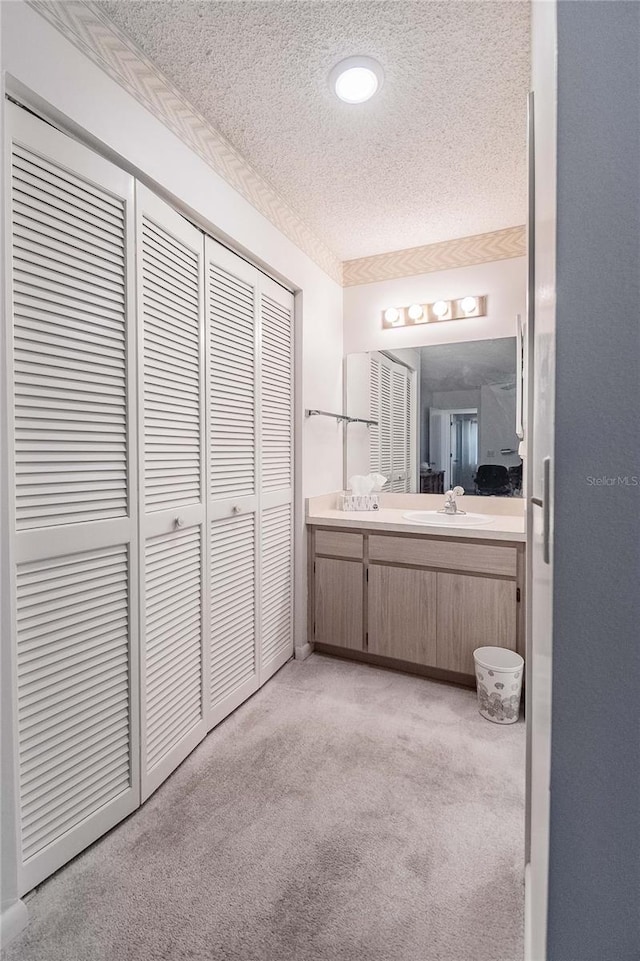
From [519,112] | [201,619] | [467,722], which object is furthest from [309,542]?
[519,112]

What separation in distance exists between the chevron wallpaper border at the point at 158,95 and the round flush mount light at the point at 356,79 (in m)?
0.54

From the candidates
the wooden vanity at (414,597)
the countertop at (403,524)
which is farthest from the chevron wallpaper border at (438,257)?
the wooden vanity at (414,597)

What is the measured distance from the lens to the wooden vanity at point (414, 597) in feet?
7.37

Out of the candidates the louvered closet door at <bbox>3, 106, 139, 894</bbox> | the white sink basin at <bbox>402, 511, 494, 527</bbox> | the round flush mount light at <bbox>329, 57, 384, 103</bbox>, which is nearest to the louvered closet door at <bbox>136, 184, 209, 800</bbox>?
the louvered closet door at <bbox>3, 106, 139, 894</bbox>

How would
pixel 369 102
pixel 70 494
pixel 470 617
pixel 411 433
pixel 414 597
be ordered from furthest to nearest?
pixel 411 433
pixel 414 597
pixel 470 617
pixel 369 102
pixel 70 494

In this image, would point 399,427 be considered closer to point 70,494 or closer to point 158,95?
point 158,95

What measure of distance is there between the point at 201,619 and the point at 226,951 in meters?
1.00

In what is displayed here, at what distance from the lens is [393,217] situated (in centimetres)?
256

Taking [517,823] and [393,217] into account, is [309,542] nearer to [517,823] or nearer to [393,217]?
[517,823]

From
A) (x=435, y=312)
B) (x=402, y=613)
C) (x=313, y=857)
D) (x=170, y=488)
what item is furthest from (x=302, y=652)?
(x=435, y=312)

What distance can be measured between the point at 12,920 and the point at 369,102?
273 centimetres

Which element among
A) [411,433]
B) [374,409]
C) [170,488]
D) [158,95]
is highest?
[158,95]

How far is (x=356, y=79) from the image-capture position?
162cm

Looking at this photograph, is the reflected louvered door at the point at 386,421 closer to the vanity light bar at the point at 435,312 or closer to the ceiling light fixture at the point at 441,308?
the vanity light bar at the point at 435,312
